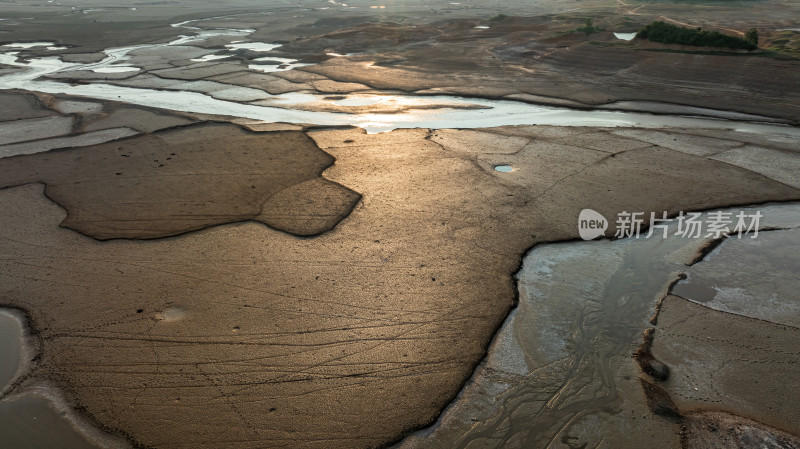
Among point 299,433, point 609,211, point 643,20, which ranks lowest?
point 299,433

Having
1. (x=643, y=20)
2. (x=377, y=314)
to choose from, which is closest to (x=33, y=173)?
(x=377, y=314)

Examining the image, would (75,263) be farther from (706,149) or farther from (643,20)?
(643,20)

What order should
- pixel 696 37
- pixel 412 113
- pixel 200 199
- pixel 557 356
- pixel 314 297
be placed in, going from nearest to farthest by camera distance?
pixel 557 356 < pixel 314 297 < pixel 200 199 < pixel 412 113 < pixel 696 37

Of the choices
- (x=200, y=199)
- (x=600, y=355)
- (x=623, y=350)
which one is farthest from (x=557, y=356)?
(x=200, y=199)

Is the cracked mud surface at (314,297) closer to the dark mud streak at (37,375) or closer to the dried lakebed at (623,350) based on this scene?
the dark mud streak at (37,375)

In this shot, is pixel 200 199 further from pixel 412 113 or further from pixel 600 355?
pixel 412 113

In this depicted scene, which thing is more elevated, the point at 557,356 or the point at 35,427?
the point at 557,356

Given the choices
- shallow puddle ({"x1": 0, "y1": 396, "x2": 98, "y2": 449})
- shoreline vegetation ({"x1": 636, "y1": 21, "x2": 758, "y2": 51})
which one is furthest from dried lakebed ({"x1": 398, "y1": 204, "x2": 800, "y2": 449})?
shoreline vegetation ({"x1": 636, "y1": 21, "x2": 758, "y2": 51})

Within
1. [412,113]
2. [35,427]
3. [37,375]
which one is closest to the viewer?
[35,427]

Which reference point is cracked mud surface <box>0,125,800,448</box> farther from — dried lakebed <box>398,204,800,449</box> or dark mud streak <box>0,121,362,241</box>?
dried lakebed <box>398,204,800,449</box>
